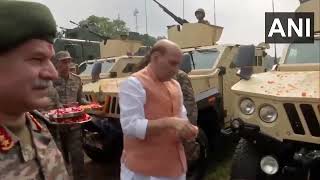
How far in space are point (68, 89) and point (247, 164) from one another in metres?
1.86

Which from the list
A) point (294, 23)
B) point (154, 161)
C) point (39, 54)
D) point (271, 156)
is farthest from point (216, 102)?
point (39, 54)

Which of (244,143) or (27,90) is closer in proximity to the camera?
(27,90)

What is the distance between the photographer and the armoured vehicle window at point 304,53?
175 inches

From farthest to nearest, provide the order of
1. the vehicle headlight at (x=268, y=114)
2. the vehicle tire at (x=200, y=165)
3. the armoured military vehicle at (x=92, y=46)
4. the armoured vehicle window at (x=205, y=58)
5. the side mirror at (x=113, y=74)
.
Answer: the armoured military vehicle at (x=92, y=46), the side mirror at (x=113, y=74), the armoured vehicle window at (x=205, y=58), the vehicle tire at (x=200, y=165), the vehicle headlight at (x=268, y=114)

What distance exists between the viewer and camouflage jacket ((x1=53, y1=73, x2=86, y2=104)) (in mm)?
4375

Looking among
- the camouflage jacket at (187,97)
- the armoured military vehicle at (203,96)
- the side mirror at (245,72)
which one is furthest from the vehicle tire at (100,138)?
the side mirror at (245,72)

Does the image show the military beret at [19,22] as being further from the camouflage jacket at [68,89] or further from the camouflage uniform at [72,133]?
the camouflage jacket at [68,89]

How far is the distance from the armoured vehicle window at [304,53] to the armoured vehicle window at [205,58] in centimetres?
161

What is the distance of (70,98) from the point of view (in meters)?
4.47

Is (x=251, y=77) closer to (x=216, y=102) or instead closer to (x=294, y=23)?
(x=294, y=23)

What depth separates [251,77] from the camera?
4195mm

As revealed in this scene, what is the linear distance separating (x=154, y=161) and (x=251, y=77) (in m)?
2.16

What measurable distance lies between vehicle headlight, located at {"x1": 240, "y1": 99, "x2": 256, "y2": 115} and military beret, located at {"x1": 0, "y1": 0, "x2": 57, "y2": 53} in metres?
2.96

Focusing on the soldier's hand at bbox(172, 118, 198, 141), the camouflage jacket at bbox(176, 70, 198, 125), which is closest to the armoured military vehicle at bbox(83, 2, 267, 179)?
the camouflage jacket at bbox(176, 70, 198, 125)
